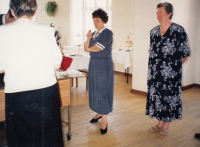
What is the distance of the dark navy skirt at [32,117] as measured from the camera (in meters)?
1.55

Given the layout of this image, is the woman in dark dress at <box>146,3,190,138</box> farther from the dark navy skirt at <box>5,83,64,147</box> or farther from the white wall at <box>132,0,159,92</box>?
the white wall at <box>132,0,159,92</box>

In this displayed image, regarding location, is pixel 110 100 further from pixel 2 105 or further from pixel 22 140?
pixel 22 140

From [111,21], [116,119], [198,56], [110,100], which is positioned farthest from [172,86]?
[111,21]

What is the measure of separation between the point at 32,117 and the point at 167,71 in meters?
1.65

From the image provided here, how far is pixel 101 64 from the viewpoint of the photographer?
9.23ft

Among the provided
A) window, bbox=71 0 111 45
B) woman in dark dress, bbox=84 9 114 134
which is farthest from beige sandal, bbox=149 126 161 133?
window, bbox=71 0 111 45

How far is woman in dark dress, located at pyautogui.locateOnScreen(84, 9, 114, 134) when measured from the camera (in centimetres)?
278

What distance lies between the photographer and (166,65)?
105 inches

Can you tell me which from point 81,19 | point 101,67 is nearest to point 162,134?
point 101,67

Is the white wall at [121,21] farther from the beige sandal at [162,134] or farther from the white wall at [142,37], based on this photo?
the beige sandal at [162,134]

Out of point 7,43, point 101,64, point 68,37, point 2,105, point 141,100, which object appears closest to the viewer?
point 7,43

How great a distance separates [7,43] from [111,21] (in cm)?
574

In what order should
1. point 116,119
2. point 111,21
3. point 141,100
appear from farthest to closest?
point 111,21, point 141,100, point 116,119

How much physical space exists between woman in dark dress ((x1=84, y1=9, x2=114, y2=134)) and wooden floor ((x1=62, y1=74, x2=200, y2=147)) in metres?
0.22
